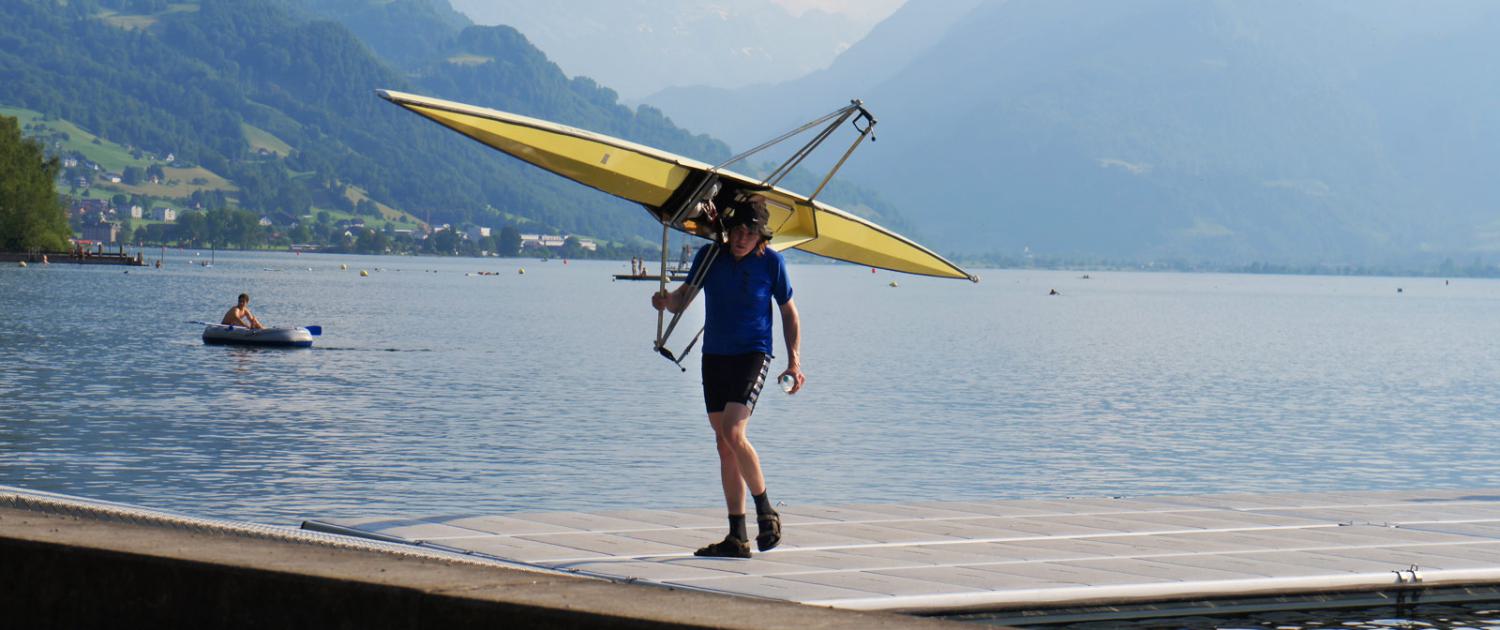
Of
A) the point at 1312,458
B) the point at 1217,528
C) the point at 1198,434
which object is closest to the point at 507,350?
the point at 1198,434

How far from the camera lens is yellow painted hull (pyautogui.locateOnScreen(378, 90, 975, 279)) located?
1274 cm

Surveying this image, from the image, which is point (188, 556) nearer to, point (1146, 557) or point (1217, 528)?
point (1146, 557)

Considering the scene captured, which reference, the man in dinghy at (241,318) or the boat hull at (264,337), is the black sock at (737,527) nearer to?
the boat hull at (264,337)

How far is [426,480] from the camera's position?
2748 cm

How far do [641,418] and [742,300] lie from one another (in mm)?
29960

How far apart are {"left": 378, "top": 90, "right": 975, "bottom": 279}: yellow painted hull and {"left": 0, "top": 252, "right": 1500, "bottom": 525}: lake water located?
10.1m

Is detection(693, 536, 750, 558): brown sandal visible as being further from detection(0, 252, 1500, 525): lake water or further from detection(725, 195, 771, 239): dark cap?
detection(0, 252, 1500, 525): lake water

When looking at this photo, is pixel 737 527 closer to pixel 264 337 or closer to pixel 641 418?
pixel 641 418

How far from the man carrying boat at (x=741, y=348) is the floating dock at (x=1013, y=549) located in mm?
283

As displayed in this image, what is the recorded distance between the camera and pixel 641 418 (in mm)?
41688

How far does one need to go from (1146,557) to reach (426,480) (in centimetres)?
1715

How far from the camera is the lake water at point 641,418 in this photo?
90.9 feet

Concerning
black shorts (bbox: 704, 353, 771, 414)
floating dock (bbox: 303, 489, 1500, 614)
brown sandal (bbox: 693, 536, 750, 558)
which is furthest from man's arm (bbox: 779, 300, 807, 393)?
floating dock (bbox: 303, 489, 1500, 614)

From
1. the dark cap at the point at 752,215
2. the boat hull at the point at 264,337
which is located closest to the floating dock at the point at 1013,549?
the dark cap at the point at 752,215
